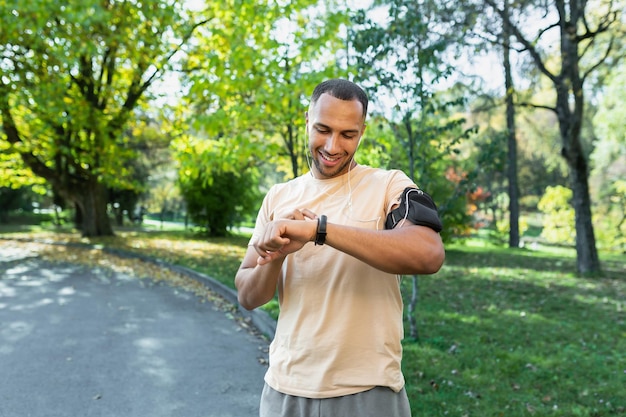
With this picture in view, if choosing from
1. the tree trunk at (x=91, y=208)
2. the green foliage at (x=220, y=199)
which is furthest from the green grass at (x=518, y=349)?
the tree trunk at (x=91, y=208)

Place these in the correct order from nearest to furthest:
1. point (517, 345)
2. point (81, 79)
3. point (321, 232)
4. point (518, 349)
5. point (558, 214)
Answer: point (321, 232)
point (518, 349)
point (517, 345)
point (81, 79)
point (558, 214)

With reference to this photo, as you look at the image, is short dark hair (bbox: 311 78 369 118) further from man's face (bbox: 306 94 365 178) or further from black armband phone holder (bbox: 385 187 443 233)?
black armband phone holder (bbox: 385 187 443 233)

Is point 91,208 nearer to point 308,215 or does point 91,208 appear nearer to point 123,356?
point 123,356

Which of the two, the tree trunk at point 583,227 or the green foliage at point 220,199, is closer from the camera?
the tree trunk at point 583,227

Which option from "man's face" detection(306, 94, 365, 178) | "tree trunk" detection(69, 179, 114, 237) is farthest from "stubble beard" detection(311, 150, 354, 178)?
"tree trunk" detection(69, 179, 114, 237)

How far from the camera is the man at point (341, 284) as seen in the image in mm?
1817

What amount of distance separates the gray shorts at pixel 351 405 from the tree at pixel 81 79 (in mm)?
14157

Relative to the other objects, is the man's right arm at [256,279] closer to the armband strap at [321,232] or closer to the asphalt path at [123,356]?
the armband strap at [321,232]

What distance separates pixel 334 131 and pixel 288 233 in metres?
0.44

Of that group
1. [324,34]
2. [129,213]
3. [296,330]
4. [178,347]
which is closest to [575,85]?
[324,34]

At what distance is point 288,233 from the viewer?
5.51ft

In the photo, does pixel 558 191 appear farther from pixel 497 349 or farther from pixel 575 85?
pixel 497 349

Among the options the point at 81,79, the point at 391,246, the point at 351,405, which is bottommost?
the point at 351,405

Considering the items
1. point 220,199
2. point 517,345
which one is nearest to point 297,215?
point 517,345
